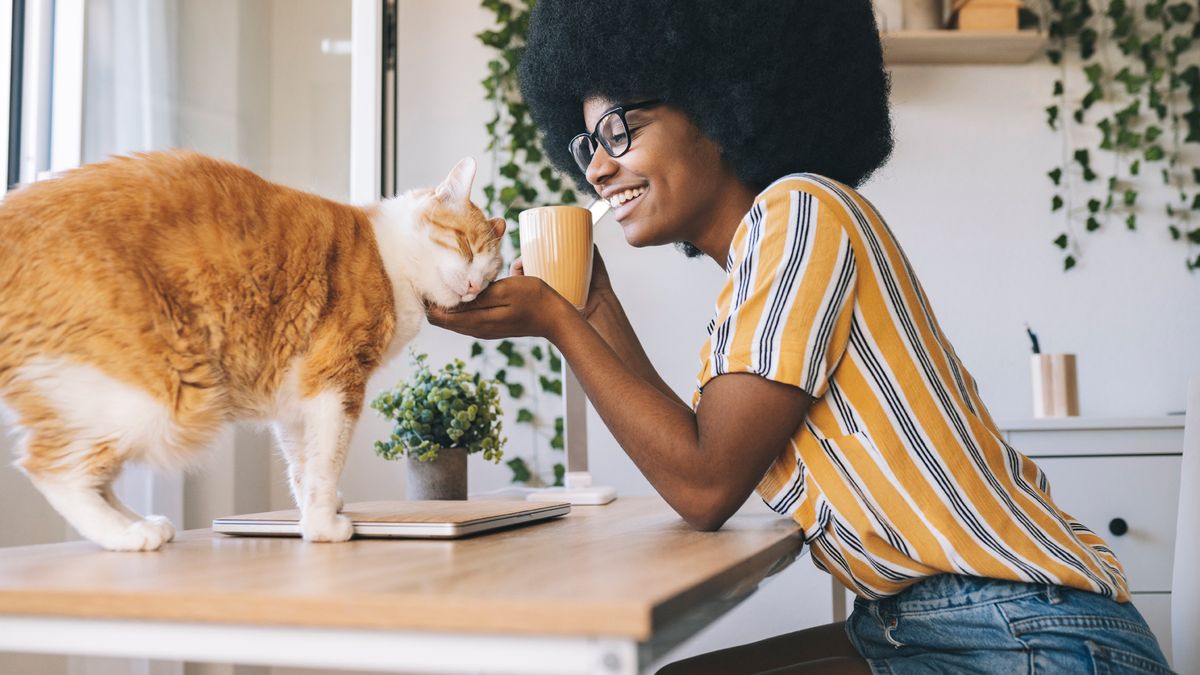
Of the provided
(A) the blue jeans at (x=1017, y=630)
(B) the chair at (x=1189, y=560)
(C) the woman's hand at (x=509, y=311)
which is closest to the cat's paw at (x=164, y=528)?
(C) the woman's hand at (x=509, y=311)

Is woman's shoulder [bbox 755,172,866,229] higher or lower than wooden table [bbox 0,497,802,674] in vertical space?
higher

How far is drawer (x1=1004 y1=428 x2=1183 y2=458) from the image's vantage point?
2.18m

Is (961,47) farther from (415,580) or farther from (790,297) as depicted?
(415,580)

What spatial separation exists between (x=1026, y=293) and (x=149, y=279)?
243 cm

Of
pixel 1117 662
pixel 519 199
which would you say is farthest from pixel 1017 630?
pixel 519 199

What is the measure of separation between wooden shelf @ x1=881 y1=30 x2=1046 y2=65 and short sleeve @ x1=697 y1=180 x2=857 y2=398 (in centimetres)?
175

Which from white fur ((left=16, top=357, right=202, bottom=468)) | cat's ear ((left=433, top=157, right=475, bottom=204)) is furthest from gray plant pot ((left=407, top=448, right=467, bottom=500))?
white fur ((left=16, top=357, right=202, bottom=468))

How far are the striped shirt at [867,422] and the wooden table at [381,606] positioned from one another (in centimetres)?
19

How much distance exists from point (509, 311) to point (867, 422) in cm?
35

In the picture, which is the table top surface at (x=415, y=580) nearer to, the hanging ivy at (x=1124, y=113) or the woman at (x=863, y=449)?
the woman at (x=863, y=449)

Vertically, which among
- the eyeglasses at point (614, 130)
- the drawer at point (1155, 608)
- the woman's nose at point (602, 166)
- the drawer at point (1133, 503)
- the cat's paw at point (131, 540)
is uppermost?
the eyeglasses at point (614, 130)

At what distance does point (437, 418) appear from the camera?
5.19ft

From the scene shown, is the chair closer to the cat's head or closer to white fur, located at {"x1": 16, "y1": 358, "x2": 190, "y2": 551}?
the cat's head

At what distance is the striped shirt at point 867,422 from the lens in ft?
2.76
